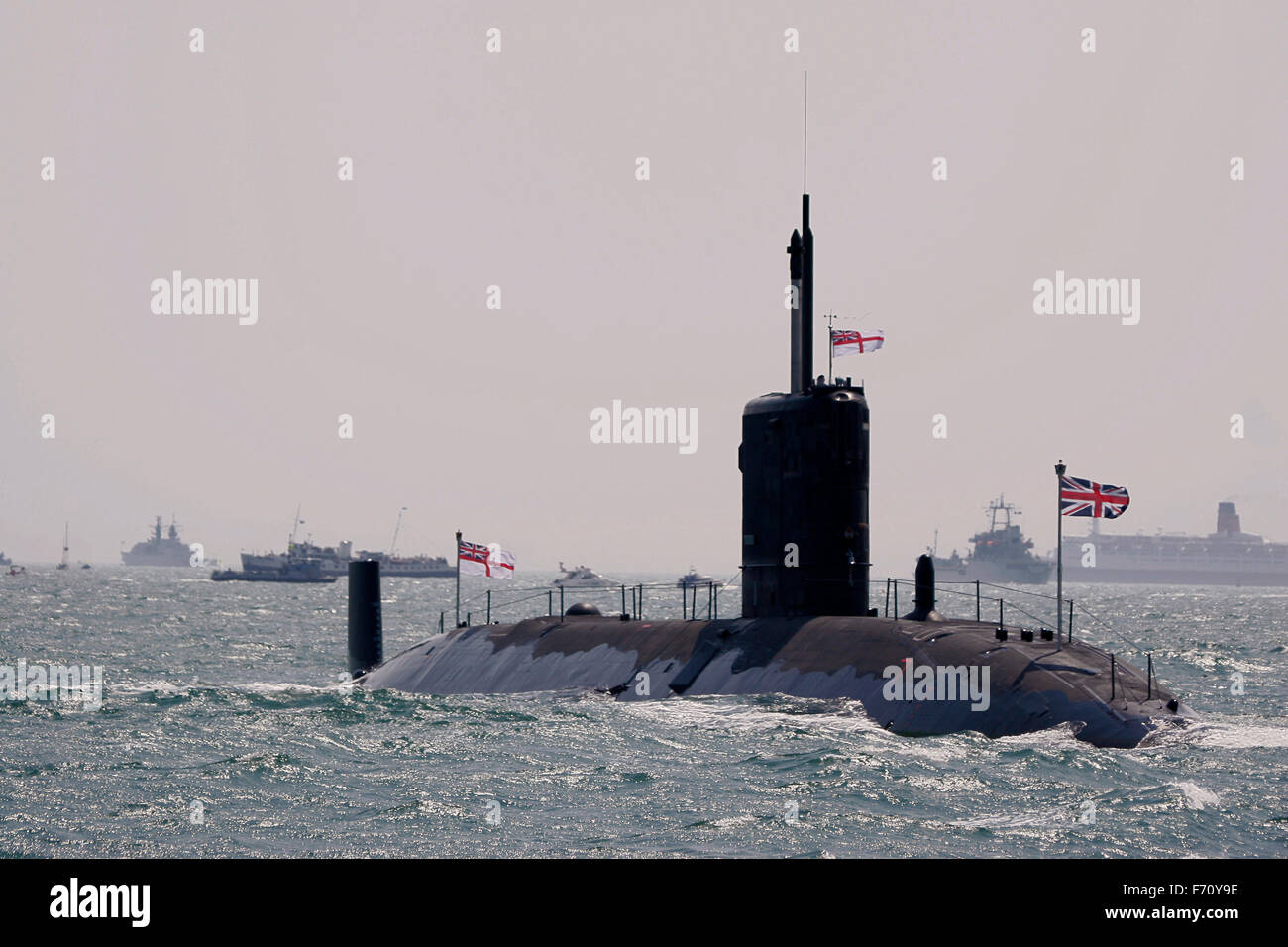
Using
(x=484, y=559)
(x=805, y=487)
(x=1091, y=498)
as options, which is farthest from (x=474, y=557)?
(x=1091, y=498)

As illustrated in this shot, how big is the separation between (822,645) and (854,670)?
1.60 m

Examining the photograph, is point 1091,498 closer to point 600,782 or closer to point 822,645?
point 822,645

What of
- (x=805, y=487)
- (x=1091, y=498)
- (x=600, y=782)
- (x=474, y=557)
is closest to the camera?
(x=600, y=782)

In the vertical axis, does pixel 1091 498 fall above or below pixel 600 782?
above

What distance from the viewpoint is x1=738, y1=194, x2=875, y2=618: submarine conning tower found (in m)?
28.4

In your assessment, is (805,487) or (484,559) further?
(484,559)

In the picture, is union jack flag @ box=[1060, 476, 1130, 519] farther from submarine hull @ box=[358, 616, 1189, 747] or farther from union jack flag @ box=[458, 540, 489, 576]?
union jack flag @ box=[458, 540, 489, 576]

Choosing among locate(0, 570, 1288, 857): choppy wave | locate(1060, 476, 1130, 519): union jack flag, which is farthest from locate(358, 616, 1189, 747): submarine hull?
locate(1060, 476, 1130, 519): union jack flag

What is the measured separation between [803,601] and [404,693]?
11.4 m

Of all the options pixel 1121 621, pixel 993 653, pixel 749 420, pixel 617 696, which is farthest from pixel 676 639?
pixel 1121 621

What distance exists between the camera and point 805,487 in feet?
93.4

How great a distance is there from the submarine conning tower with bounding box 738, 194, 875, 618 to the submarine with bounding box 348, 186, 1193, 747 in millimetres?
31

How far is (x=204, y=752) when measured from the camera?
23.6 meters

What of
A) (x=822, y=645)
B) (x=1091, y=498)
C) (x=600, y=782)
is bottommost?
(x=600, y=782)
